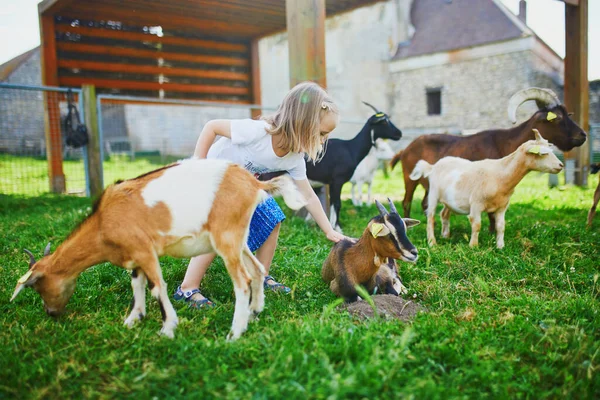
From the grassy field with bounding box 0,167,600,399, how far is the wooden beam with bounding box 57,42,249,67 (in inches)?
258

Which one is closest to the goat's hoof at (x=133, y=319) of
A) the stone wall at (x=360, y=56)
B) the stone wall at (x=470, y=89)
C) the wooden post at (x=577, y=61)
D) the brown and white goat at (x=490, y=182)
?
the brown and white goat at (x=490, y=182)

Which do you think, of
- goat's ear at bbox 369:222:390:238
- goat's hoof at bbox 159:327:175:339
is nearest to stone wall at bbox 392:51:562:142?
goat's ear at bbox 369:222:390:238

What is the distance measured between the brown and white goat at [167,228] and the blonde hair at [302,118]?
1.79 ft

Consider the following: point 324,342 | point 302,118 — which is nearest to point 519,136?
point 302,118

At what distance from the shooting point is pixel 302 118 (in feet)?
10.6

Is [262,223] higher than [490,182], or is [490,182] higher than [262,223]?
[490,182]

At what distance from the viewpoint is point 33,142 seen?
27.7 feet

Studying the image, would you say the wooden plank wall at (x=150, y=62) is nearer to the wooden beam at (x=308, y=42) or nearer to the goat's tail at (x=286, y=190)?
the wooden beam at (x=308, y=42)

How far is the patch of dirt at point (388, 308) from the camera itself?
2.92m

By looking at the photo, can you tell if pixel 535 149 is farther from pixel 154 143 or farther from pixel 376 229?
pixel 154 143

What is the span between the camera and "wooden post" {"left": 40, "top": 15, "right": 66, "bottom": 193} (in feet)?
28.2

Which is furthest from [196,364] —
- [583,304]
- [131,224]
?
[583,304]

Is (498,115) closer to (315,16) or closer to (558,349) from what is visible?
(315,16)

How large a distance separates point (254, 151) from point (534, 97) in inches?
177
